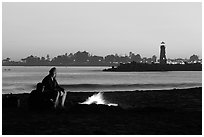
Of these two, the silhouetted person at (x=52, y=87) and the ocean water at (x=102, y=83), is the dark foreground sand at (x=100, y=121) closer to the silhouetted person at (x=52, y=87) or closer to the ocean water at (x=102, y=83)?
the silhouetted person at (x=52, y=87)

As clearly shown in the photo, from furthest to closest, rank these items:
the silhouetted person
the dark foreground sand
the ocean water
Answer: the ocean water < the silhouetted person < the dark foreground sand

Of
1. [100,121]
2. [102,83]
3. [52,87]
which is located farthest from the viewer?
[102,83]

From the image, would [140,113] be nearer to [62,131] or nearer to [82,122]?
[82,122]

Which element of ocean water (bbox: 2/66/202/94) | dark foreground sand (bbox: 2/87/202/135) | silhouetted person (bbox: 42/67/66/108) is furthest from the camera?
ocean water (bbox: 2/66/202/94)

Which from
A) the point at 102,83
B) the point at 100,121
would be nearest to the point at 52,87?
the point at 100,121

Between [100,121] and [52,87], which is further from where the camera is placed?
[52,87]

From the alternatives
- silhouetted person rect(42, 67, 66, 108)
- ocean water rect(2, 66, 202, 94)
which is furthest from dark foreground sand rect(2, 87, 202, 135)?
ocean water rect(2, 66, 202, 94)

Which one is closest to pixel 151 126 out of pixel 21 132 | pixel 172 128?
pixel 172 128

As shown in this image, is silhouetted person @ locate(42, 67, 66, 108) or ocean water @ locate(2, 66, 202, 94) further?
ocean water @ locate(2, 66, 202, 94)

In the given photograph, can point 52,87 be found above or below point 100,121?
above

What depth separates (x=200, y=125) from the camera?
10172mm

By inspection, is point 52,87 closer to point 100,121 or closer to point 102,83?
point 100,121

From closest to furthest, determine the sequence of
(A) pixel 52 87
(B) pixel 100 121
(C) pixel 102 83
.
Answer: (B) pixel 100 121
(A) pixel 52 87
(C) pixel 102 83

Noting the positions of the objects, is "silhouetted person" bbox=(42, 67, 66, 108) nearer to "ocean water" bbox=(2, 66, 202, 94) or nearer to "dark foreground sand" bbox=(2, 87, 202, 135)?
"dark foreground sand" bbox=(2, 87, 202, 135)
